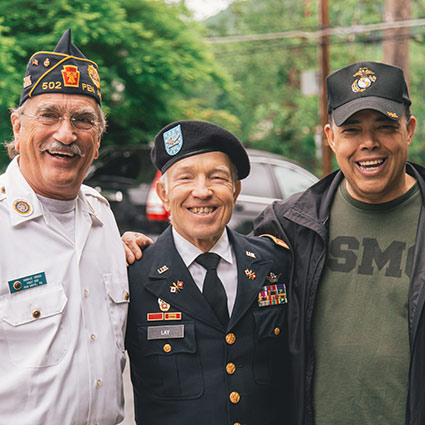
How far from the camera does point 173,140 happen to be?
2443mm

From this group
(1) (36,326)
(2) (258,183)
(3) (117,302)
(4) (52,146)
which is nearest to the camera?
(1) (36,326)

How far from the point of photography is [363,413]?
7.47 feet

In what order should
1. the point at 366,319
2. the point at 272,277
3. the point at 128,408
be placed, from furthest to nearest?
1. the point at 128,408
2. the point at 272,277
3. the point at 366,319

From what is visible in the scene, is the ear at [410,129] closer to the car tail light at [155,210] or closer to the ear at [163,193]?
the ear at [163,193]

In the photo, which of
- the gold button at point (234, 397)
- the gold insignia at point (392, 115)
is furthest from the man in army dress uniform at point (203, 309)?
the gold insignia at point (392, 115)

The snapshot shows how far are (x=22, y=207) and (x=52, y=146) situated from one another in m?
0.25

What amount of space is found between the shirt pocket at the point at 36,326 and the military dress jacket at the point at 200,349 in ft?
1.42

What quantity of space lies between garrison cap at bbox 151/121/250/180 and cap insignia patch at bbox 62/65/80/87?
49 cm

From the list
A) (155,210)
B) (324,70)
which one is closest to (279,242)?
(155,210)

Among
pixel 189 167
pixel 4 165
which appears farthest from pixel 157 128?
pixel 189 167

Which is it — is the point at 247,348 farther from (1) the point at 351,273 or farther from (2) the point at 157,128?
(2) the point at 157,128

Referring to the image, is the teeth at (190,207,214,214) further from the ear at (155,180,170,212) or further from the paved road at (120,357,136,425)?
the paved road at (120,357,136,425)

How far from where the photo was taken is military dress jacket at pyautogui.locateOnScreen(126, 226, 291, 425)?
7.34 ft

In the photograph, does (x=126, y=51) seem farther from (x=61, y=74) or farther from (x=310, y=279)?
(x=310, y=279)
